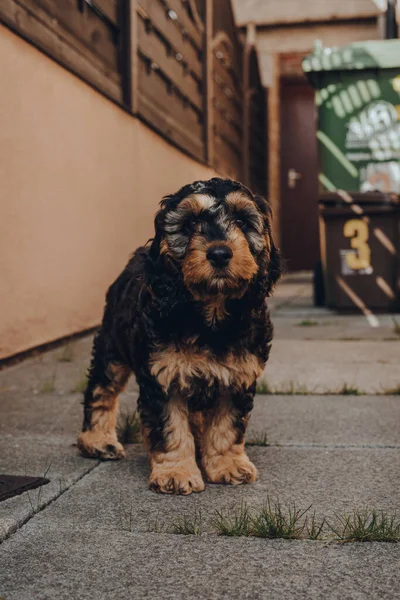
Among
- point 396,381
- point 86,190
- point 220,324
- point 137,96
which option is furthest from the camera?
point 137,96

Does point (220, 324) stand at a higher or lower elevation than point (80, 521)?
higher

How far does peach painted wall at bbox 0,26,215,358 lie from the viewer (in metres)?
4.88

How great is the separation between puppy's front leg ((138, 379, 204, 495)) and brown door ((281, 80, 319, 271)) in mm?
13988

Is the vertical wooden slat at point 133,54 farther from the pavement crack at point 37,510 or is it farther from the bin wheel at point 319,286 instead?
the pavement crack at point 37,510

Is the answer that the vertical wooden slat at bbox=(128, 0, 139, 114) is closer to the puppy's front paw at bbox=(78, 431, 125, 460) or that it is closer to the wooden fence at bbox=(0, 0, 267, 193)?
the wooden fence at bbox=(0, 0, 267, 193)

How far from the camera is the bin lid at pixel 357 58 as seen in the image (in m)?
8.45

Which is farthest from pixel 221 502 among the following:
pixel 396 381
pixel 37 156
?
pixel 37 156

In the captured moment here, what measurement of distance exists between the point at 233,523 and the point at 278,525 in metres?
0.16

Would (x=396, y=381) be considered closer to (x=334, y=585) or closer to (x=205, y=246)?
(x=205, y=246)

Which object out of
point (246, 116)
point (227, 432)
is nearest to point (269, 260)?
point (227, 432)

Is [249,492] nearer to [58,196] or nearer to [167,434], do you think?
[167,434]

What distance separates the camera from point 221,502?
8.32 ft

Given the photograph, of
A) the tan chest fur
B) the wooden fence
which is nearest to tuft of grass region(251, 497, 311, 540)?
the tan chest fur

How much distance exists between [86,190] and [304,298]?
4723mm
